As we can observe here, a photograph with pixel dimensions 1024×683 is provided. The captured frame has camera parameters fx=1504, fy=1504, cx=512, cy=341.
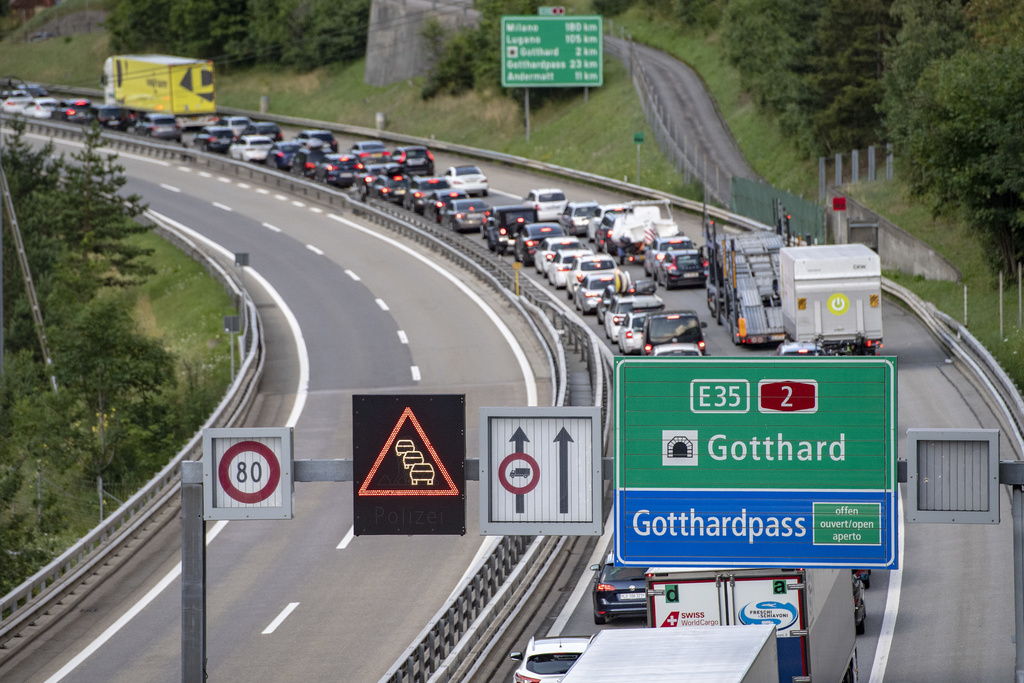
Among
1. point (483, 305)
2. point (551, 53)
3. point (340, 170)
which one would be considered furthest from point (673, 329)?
point (551, 53)

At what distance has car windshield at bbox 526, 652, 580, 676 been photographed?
1839cm

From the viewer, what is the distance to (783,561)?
15.4 m

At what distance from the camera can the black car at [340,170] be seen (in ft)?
247

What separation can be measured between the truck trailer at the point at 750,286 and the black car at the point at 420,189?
79.7 ft

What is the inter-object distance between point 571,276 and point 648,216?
17.7 feet

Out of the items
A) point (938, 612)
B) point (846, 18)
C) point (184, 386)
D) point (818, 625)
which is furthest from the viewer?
point (846, 18)

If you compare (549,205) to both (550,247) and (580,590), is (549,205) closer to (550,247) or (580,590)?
(550,247)

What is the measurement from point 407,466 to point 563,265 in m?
38.4

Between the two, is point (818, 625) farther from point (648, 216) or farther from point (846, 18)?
point (846, 18)

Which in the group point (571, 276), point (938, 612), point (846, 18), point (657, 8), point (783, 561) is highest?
point (657, 8)

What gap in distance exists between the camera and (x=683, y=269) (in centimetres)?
5175

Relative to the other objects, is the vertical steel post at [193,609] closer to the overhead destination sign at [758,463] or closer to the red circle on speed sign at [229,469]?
the red circle on speed sign at [229,469]

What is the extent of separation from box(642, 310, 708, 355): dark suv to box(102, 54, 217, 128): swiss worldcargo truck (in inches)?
2397

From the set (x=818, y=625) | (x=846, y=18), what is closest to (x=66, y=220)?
(x=846, y=18)
